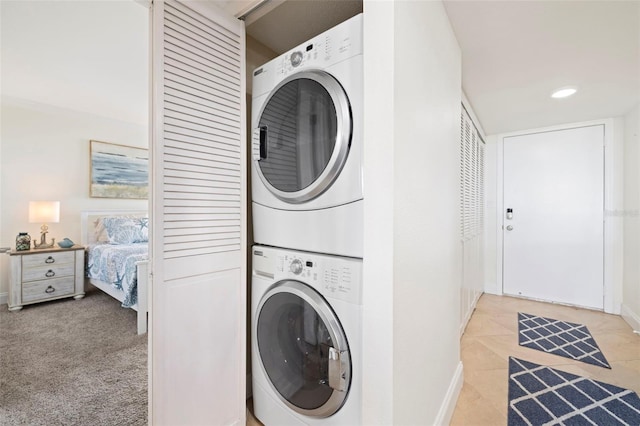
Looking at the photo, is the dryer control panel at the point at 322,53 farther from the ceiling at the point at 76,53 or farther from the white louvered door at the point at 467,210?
the white louvered door at the point at 467,210

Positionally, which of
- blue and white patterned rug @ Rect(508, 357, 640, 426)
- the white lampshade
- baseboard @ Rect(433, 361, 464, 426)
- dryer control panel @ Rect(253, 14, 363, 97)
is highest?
dryer control panel @ Rect(253, 14, 363, 97)

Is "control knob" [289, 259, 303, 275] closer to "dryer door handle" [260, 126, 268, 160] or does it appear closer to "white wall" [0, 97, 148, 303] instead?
"dryer door handle" [260, 126, 268, 160]

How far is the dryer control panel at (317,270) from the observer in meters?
1.05

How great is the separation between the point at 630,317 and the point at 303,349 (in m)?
3.41

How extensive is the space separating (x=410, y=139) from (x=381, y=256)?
16.7 inches

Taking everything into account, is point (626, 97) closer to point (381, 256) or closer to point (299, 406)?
point (381, 256)

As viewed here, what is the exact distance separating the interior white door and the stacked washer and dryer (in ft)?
11.2

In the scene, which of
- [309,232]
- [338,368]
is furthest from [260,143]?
[338,368]

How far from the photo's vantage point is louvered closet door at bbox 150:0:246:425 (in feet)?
3.62

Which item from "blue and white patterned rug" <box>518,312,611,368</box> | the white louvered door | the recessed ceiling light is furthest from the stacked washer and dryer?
the recessed ceiling light

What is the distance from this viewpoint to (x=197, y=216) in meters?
1.22

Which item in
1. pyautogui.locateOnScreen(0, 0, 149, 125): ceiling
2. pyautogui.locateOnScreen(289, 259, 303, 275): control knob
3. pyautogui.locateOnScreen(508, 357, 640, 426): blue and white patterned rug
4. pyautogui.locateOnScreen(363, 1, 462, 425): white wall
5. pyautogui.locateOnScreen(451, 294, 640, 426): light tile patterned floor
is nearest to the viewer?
pyautogui.locateOnScreen(363, 1, 462, 425): white wall

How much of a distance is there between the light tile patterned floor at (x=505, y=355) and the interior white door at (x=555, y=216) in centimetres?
31

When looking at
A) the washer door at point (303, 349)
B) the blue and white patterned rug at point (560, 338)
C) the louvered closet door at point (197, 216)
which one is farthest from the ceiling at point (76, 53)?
the blue and white patterned rug at point (560, 338)
